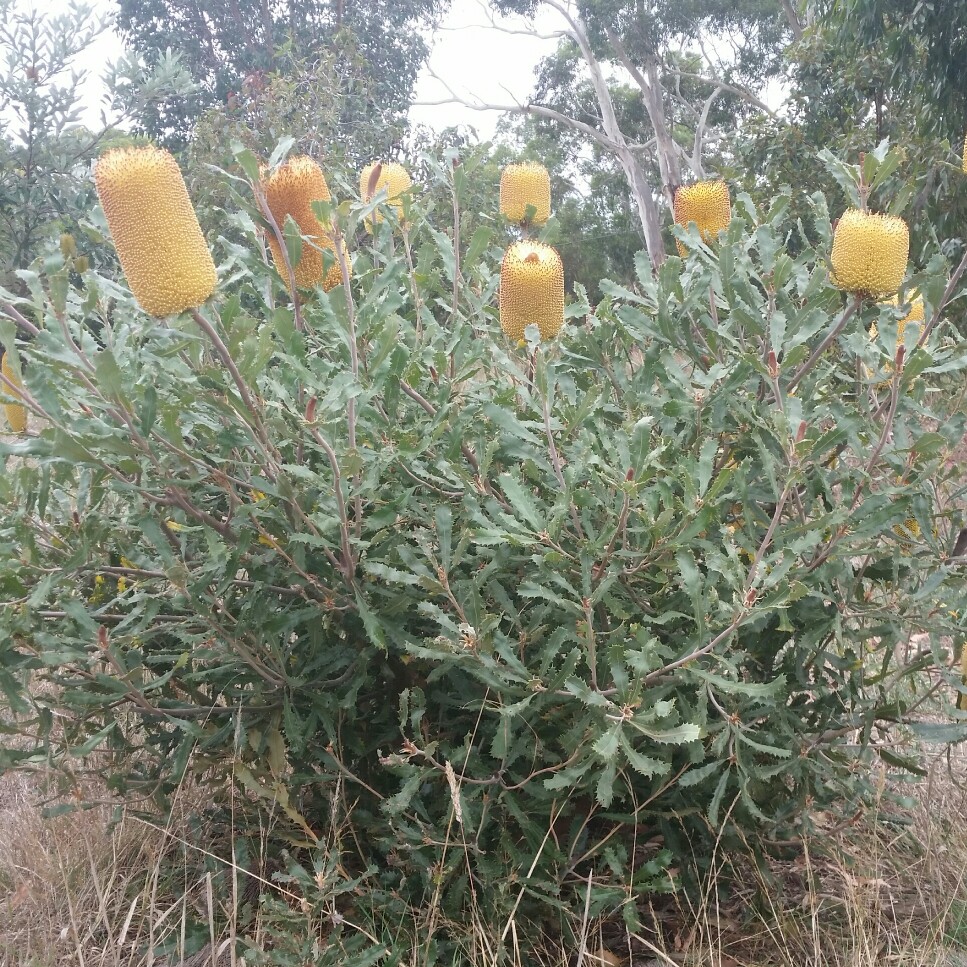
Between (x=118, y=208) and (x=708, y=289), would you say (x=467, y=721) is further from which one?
(x=118, y=208)

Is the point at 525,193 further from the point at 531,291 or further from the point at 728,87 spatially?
the point at 728,87

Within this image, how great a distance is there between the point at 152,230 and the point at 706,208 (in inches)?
34.4

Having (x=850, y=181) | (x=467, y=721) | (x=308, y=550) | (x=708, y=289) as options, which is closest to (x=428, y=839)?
(x=467, y=721)

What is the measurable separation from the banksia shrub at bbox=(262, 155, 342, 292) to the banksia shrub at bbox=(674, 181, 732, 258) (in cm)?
58

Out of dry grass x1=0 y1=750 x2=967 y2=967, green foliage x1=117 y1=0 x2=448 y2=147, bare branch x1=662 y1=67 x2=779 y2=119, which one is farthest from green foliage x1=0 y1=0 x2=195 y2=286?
bare branch x1=662 y1=67 x2=779 y2=119

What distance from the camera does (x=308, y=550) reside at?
130 centimetres

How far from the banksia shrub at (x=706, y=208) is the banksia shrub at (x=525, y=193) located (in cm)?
22

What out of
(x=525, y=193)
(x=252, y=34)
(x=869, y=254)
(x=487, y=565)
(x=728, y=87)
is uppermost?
(x=252, y=34)

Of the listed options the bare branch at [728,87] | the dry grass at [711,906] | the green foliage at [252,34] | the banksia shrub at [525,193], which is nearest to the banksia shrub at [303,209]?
the banksia shrub at [525,193]

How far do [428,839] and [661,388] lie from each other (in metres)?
0.72

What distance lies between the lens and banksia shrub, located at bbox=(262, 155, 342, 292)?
1139mm

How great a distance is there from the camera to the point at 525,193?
1.48m

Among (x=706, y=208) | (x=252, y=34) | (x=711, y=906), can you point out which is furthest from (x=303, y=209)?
(x=252, y=34)

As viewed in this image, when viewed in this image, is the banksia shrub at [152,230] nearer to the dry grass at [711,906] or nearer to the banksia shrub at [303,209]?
the banksia shrub at [303,209]
